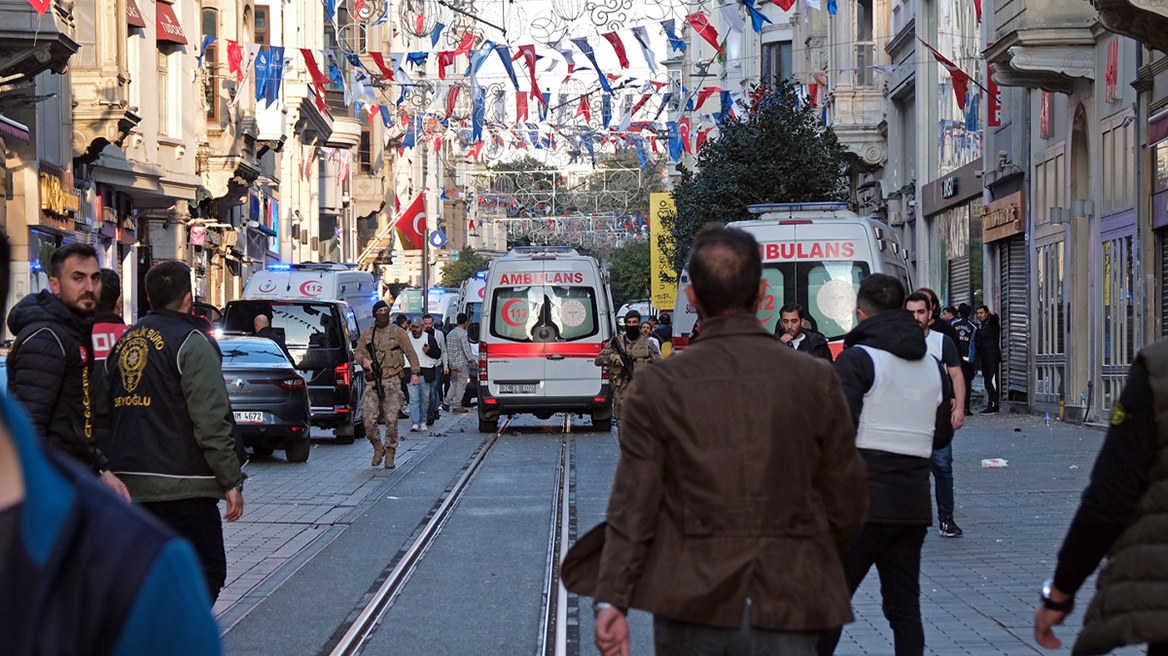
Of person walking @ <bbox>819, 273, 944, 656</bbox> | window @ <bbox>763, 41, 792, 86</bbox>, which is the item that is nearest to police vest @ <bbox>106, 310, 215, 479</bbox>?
person walking @ <bbox>819, 273, 944, 656</bbox>

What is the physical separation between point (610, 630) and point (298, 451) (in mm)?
14554

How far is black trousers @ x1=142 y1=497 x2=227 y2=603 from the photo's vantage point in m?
5.81

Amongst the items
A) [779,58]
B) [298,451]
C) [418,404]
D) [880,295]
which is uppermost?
[779,58]

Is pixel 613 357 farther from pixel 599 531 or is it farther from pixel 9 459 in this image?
pixel 9 459

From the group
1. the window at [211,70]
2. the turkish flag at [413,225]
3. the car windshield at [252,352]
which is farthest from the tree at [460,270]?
the car windshield at [252,352]

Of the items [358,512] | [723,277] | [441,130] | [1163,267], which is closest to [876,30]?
[441,130]

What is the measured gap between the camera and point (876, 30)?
→ 125 feet

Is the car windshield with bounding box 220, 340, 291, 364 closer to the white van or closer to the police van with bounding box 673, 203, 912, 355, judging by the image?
the police van with bounding box 673, 203, 912, 355

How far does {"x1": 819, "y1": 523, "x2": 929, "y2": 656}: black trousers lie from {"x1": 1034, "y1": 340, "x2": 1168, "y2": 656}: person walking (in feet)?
6.51

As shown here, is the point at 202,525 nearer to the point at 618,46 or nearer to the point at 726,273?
the point at 726,273

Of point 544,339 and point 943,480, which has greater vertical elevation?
point 544,339

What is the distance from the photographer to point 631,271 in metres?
87.1

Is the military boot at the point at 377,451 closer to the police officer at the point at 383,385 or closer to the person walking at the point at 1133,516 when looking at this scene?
the police officer at the point at 383,385

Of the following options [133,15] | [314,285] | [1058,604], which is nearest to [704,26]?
[314,285]
